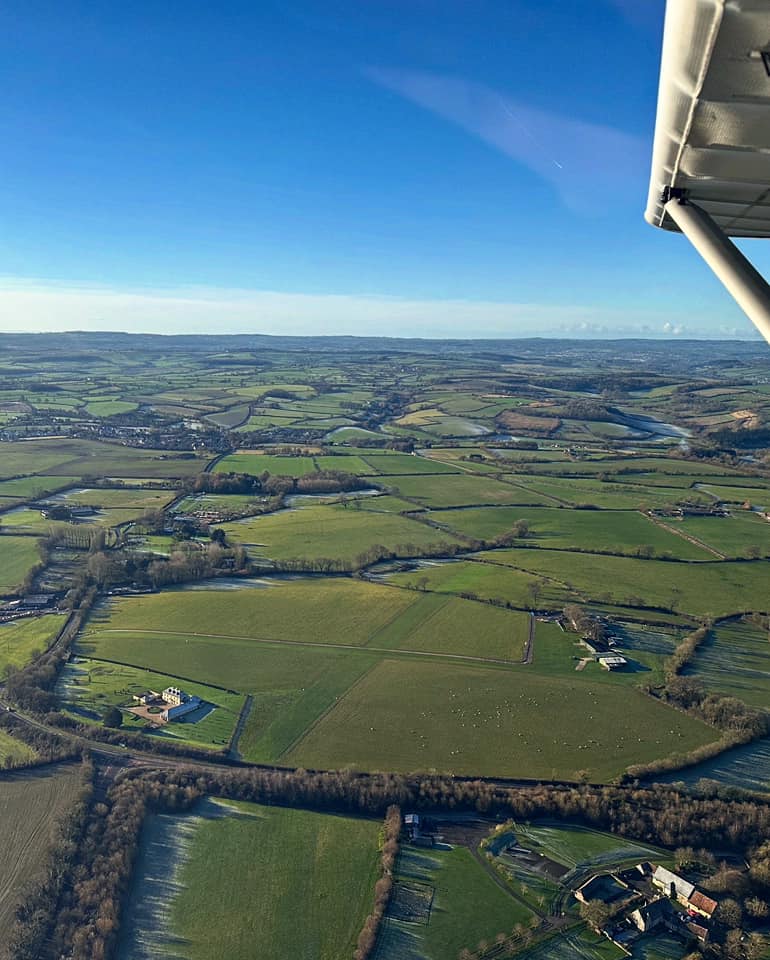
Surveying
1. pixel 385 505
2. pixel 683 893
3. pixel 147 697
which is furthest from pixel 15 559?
pixel 683 893

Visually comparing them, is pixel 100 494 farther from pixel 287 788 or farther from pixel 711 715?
pixel 711 715

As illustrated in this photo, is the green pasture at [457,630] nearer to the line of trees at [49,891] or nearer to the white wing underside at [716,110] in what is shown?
the line of trees at [49,891]

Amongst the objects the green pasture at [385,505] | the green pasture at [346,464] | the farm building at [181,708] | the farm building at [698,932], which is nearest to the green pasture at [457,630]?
the farm building at [181,708]

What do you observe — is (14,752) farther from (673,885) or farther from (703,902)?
(703,902)

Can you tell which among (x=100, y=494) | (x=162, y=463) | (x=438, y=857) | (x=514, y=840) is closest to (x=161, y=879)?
(x=438, y=857)

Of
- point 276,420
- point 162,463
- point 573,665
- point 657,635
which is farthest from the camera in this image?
point 276,420

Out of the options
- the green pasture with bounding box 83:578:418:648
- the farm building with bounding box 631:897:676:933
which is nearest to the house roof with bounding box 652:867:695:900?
the farm building with bounding box 631:897:676:933

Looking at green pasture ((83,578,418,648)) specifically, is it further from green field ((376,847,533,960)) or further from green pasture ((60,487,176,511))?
green pasture ((60,487,176,511))
